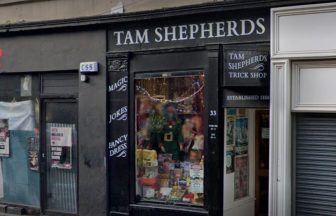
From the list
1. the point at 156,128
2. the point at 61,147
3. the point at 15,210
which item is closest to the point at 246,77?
the point at 156,128

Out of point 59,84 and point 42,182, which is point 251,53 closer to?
point 59,84

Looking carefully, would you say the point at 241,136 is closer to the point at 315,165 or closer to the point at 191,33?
the point at 315,165

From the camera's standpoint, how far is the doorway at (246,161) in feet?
31.7

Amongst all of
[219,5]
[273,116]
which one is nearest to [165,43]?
[219,5]

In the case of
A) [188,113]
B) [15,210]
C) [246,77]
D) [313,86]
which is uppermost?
[246,77]

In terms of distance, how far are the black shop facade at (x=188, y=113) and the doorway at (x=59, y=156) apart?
42.4 inches

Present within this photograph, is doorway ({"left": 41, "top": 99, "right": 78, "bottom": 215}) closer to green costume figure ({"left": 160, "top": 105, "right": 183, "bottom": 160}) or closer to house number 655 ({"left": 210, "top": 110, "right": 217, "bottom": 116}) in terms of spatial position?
green costume figure ({"left": 160, "top": 105, "right": 183, "bottom": 160})

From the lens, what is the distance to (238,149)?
9953 mm

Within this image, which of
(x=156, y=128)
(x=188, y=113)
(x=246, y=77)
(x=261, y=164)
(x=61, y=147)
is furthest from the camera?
(x=61, y=147)

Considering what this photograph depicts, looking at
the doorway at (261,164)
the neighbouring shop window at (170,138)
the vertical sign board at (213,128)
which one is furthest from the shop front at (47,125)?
the doorway at (261,164)

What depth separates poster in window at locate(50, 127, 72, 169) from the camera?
37.3ft

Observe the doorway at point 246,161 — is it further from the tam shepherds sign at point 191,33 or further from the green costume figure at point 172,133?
the tam shepherds sign at point 191,33

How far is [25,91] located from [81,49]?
180cm

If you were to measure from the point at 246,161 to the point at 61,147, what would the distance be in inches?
144
